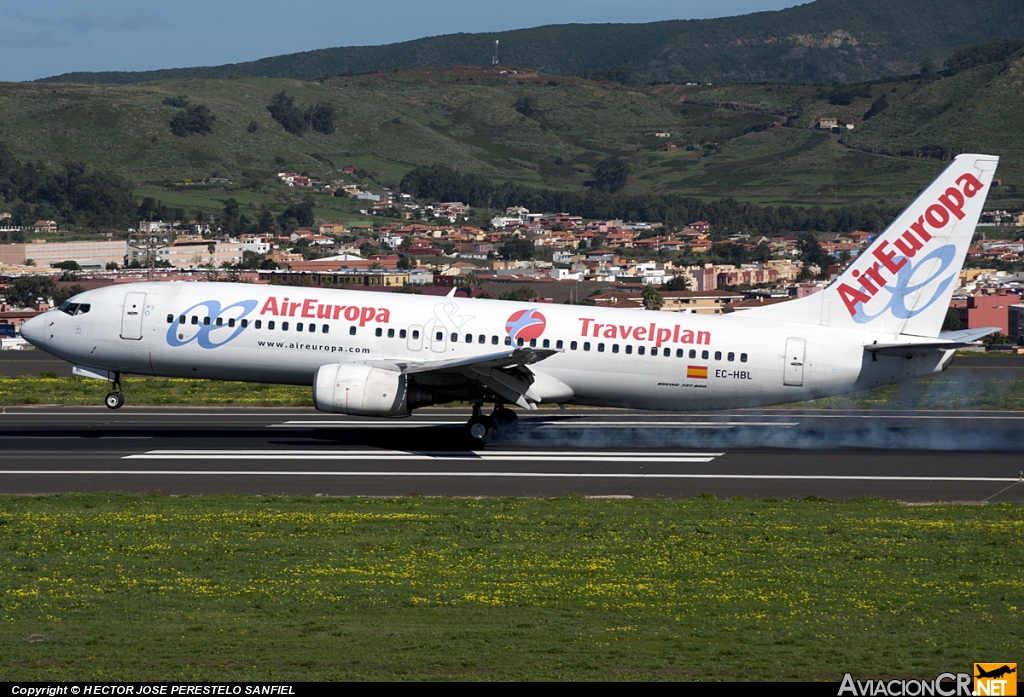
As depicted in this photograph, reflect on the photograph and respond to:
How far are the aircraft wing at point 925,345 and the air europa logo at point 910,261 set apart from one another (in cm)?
118

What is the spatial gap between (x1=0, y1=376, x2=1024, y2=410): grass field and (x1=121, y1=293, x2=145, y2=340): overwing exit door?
11.5 meters

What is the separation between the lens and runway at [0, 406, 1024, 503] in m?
30.8

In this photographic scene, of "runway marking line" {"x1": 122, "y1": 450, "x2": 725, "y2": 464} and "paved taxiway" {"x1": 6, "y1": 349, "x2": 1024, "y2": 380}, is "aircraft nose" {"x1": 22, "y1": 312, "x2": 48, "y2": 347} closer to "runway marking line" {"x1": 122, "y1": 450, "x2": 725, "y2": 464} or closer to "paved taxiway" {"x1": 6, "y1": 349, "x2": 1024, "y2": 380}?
"runway marking line" {"x1": 122, "y1": 450, "x2": 725, "y2": 464}

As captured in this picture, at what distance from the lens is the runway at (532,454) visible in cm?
3080

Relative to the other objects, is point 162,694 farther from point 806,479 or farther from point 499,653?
point 806,479

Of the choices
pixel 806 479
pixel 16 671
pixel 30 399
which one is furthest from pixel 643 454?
pixel 30 399

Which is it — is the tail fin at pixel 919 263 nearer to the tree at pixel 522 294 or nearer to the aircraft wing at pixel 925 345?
the aircraft wing at pixel 925 345

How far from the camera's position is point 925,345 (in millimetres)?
35312

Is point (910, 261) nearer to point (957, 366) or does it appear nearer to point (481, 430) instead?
point (481, 430)

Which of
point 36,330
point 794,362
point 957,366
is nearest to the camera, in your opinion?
Answer: point 794,362

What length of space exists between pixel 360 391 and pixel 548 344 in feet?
19.9

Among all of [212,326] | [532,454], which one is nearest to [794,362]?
[532,454]

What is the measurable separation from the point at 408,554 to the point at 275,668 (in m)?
6.89

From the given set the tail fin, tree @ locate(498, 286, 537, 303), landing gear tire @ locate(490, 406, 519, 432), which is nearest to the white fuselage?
the tail fin
